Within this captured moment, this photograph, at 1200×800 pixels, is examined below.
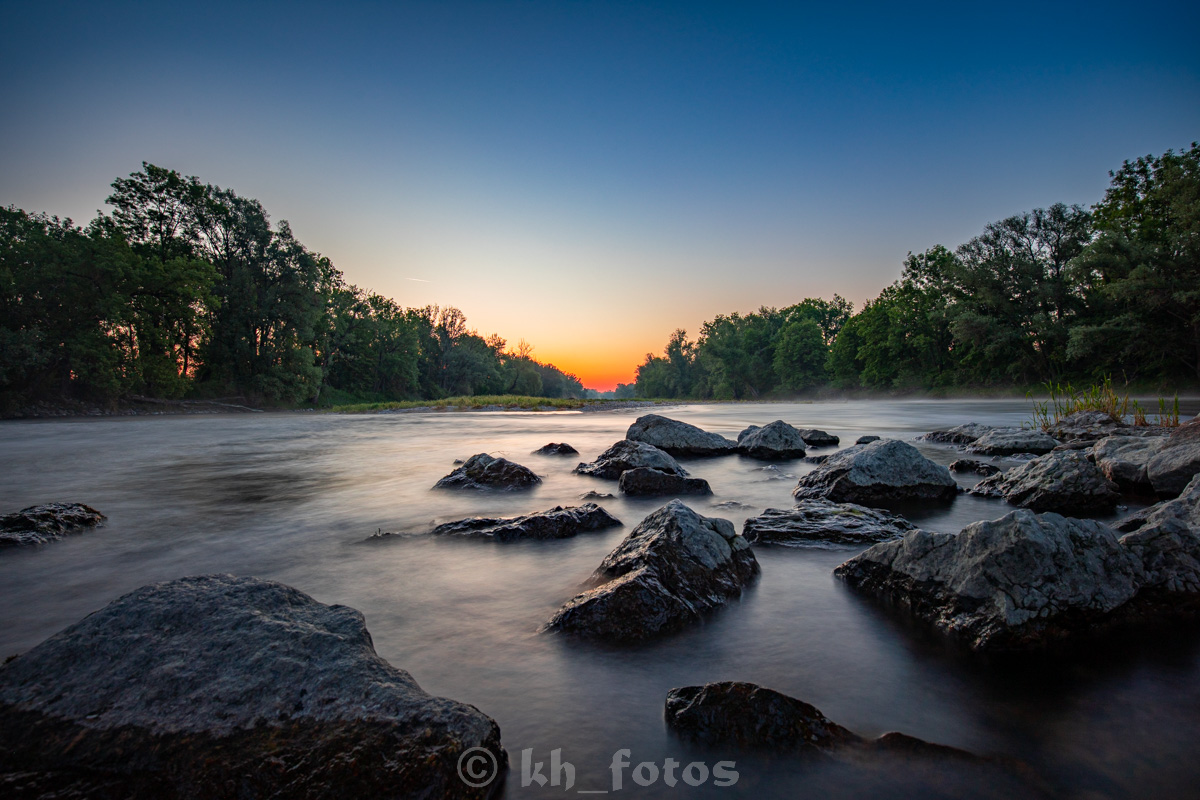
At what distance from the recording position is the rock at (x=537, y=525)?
15.4ft

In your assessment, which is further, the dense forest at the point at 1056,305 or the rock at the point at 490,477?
the dense forest at the point at 1056,305

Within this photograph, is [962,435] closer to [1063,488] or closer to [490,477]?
[1063,488]

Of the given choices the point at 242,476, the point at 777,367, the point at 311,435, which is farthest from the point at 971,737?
the point at 777,367

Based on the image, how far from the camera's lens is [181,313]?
1500 inches

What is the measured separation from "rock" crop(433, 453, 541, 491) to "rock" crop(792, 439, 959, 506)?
3.61 metres

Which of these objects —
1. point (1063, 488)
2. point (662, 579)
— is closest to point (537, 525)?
point (662, 579)

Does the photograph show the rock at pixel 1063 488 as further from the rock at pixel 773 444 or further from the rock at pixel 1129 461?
the rock at pixel 773 444

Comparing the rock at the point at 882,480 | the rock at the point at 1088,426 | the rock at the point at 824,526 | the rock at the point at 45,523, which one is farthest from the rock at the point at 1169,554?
the rock at the point at 1088,426

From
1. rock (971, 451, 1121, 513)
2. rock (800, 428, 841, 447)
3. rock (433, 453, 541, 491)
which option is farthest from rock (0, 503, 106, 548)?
rock (800, 428, 841, 447)

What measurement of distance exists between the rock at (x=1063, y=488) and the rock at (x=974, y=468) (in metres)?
1.49

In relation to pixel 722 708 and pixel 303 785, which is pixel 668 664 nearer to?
pixel 722 708

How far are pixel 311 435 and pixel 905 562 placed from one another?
18.6 m

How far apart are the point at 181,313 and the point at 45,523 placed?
1664 inches

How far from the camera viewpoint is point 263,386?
43.7 m
